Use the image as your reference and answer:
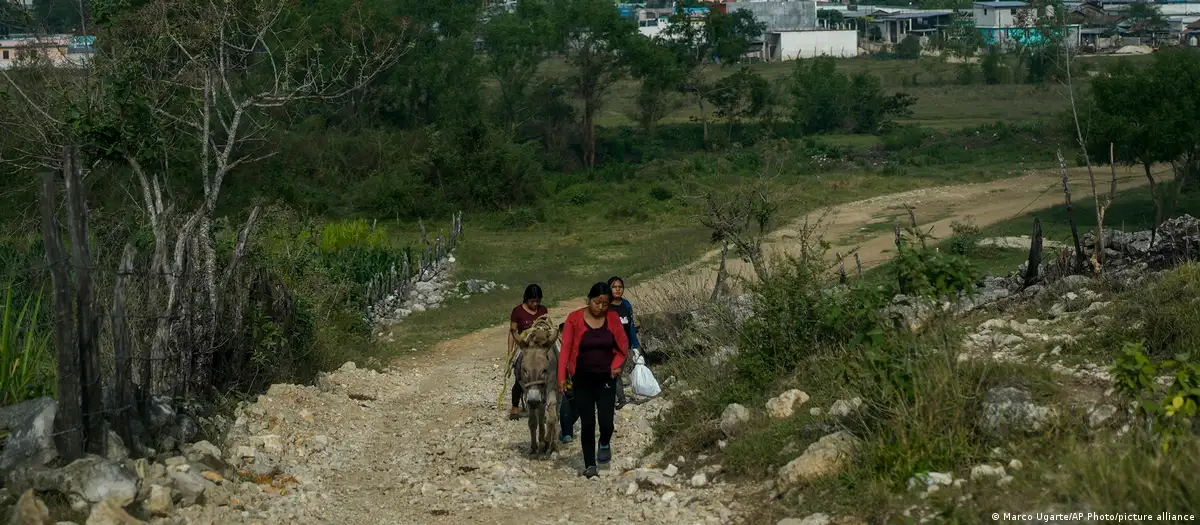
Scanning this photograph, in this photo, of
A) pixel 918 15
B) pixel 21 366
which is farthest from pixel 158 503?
pixel 918 15

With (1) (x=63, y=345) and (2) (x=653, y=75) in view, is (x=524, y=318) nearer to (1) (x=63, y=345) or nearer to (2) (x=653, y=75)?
(1) (x=63, y=345)

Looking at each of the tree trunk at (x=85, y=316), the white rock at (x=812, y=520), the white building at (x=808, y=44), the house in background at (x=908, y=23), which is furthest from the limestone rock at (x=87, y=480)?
the house in background at (x=908, y=23)

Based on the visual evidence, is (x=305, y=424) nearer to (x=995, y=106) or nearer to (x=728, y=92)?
(x=728, y=92)

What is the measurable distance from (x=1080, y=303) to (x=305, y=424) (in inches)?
262

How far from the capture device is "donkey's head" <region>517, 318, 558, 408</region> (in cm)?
948

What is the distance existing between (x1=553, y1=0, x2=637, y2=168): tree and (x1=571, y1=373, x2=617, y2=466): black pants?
1621 inches

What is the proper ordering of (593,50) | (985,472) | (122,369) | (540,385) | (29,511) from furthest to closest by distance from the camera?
(593,50) → (540,385) → (122,369) → (29,511) → (985,472)

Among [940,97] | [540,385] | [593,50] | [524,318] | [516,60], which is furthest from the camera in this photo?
[940,97]

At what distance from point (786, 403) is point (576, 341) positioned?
159 cm

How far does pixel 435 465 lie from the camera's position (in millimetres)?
9617

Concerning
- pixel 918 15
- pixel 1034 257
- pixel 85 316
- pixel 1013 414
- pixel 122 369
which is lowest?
pixel 1034 257

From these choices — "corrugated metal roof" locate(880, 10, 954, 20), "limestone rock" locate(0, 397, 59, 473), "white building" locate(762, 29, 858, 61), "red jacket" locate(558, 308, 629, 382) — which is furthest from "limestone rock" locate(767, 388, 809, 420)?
"corrugated metal roof" locate(880, 10, 954, 20)

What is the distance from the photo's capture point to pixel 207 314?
416 inches

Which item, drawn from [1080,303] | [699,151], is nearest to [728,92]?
[699,151]
